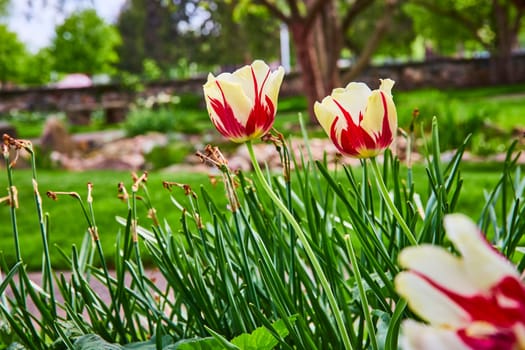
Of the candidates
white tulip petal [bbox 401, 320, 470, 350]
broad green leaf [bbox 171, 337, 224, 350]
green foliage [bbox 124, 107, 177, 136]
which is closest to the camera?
white tulip petal [bbox 401, 320, 470, 350]

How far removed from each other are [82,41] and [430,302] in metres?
33.3

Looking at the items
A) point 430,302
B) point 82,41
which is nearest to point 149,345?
point 430,302

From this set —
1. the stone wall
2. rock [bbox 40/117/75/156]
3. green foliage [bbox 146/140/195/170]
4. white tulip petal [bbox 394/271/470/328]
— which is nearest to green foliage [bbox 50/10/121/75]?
the stone wall

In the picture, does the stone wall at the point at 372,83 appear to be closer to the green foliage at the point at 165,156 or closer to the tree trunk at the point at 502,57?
the tree trunk at the point at 502,57

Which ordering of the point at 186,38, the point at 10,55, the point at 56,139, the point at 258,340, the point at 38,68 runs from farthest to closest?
the point at 186,38
the point at 38,68
the point at 10,55
the point at 56,139
the point at 258,340

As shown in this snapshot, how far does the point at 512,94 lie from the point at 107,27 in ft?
65.6

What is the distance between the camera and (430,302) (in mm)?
436

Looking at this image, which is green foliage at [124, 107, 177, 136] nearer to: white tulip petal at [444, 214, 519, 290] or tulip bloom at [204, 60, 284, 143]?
tulip bloom at [204, 60, 284, 143]

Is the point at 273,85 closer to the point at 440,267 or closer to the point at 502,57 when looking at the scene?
the point at 440,267

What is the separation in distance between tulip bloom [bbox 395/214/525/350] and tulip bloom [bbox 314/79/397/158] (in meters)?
0.51

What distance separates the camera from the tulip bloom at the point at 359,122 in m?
0.93

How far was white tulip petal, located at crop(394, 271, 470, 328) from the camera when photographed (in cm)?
43

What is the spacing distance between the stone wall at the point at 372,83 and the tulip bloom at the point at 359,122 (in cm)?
2030

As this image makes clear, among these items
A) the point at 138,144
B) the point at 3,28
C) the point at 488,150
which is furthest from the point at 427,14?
the point at 488,150
